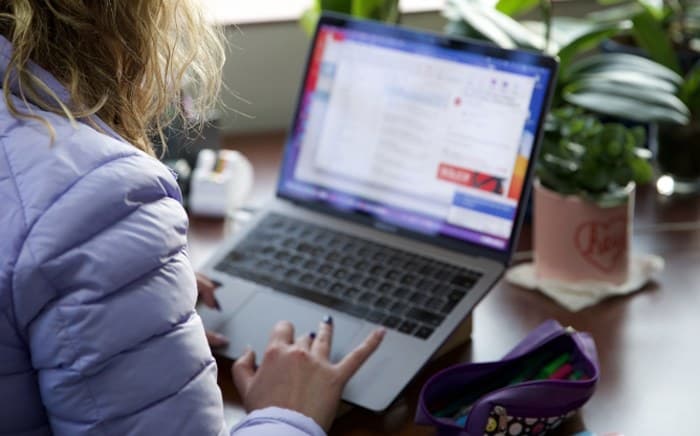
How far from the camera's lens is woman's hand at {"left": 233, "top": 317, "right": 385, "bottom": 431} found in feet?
3.26

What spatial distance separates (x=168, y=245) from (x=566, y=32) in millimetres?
912

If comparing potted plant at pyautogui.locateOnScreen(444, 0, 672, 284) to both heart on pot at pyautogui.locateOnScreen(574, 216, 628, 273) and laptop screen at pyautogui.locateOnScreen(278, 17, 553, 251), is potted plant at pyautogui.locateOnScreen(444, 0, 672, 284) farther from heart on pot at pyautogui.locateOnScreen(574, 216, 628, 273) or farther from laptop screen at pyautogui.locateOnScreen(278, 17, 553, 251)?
laptop screen at pyautogui.locateOnScreen(278, 17, 553, 251)

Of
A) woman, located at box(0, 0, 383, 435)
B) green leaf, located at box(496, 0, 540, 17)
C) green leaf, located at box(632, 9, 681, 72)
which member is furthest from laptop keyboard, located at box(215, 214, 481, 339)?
green leaf, located at box(632, 9, 681, 72)

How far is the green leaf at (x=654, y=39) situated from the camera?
155 centimetres

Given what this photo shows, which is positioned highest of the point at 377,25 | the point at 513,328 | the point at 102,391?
the point at 377,25

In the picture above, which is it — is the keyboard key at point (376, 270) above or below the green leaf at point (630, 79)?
below

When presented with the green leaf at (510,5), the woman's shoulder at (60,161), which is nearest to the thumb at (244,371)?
the woman's shoulder at (60,161)

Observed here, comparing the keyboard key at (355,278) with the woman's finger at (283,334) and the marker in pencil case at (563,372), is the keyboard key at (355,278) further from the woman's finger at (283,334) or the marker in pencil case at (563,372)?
the marker in pencil case at (563,372)

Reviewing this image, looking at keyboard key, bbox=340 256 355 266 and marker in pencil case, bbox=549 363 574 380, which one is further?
keyboard key, bbox=340 256 355 266

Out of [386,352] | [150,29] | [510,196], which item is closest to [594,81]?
[510,196]

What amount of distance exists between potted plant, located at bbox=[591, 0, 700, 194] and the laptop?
1.26ft

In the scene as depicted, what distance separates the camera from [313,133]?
129 cm

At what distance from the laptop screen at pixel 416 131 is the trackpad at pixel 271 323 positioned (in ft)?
0.49

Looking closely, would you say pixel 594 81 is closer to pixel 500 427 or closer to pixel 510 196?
pixel 510 196
